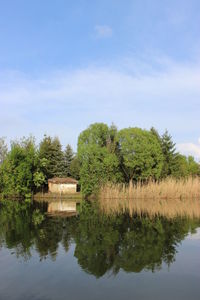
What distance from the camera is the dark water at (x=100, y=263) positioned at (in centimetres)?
646

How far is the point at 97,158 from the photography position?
129ft

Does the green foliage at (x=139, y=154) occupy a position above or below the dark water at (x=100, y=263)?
above

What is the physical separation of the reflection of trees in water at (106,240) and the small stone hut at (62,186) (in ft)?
A: 94.3

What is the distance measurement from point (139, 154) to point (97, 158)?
561 centimetres

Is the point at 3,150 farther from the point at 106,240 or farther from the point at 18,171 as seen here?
the point at 106,240

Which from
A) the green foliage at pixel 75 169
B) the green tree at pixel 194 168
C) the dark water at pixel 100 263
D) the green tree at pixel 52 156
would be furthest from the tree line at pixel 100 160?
the dark water at pixel 100 263

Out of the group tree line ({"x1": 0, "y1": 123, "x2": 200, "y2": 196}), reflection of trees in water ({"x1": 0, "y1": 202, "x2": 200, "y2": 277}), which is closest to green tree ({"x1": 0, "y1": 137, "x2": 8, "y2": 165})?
tree line ({"x1": 0, "y1": 123, "x2": 200, "y2": 196})

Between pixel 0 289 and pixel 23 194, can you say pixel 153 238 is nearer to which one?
pixel 0 289

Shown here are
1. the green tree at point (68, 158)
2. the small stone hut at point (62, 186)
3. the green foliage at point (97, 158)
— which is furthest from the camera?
the green tree at point (68, 158)

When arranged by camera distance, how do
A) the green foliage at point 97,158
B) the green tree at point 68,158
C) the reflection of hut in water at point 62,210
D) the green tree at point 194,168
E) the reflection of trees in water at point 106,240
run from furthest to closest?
the green tree at point 194,168
the green tree at point 68,158
the green foliage at point 97,158
the reflection of hut in water at point 62,210
the reflection of trees in water at point 106,240

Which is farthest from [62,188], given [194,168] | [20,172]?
[194,168]

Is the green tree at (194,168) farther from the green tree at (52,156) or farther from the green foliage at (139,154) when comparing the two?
the green tree at (52,156)

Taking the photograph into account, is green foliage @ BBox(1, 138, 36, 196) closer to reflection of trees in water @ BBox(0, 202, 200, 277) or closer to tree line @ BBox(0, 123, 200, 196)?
tree line @ BBox(0, 123, 200, 196)

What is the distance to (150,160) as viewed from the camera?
129 feet
